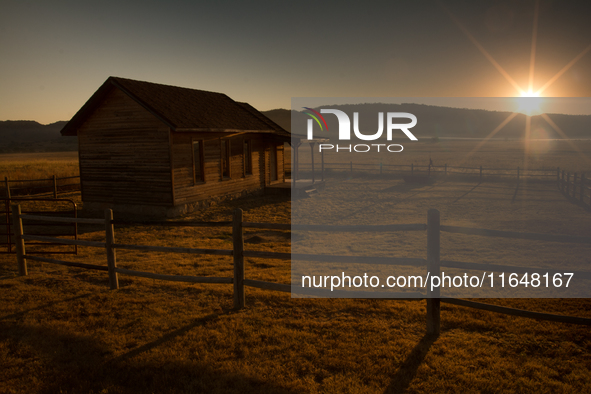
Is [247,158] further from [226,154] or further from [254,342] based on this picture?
[254,342]

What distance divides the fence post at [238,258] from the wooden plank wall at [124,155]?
456 inches

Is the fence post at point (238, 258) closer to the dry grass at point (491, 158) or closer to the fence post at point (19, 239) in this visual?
the fence post at point (19, 239)

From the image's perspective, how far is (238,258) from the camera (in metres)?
5.59

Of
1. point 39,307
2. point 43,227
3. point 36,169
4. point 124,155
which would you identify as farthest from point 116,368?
point 36,169

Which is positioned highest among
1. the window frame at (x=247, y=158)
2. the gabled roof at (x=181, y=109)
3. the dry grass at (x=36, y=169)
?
the gabled roof at (x=181, y=109)

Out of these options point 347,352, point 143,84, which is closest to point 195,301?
point 347,352

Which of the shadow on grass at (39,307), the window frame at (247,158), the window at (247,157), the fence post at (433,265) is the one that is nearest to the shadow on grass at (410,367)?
the fence post at (433,265)

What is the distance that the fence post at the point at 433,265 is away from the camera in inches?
185

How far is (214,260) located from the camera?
30.6 feet

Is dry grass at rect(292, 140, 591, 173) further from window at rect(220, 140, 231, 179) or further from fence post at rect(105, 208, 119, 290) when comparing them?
fence post at rect(105, 208, 119, 290)

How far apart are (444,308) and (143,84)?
A: 17.5m

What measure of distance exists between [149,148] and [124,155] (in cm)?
→ 146

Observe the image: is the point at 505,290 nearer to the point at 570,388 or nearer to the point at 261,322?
the point at 570,388

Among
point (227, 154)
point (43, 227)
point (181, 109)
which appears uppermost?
point (181, 109)
